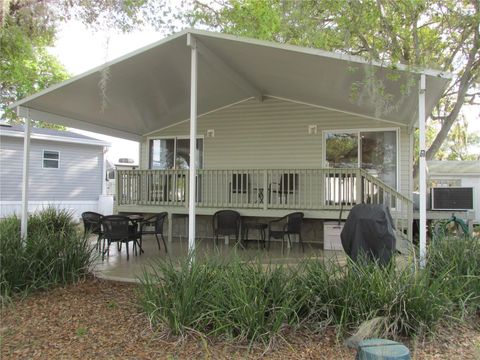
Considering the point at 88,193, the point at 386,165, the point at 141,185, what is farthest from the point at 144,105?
the point at 88,193

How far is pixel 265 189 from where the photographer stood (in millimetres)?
8414

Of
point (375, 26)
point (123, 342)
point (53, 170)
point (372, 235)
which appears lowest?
point (123, 342)

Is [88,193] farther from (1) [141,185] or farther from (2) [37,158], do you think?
(1) [141,185]

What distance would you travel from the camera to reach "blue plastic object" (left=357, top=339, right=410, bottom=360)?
266cm

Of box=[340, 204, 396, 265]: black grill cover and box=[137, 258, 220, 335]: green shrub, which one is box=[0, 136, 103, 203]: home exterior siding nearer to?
box=[137, 258, 220, 335]: green shrub

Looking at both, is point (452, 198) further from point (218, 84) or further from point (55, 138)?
point (55, 138)

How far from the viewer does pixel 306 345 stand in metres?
3.67

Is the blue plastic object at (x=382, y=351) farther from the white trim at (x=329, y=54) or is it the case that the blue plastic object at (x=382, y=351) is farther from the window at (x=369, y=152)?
the window at (x=369, y=152)

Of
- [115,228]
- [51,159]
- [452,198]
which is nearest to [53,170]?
[51,159]

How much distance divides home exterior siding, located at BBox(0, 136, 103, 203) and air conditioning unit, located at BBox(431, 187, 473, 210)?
13.1 meters

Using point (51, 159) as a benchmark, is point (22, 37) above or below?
above

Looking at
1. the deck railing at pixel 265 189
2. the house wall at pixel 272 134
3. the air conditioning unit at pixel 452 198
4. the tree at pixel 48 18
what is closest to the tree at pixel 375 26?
the tree at pixel 48 18

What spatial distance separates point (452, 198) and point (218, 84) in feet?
19.5

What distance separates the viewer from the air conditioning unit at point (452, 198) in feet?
31.3
